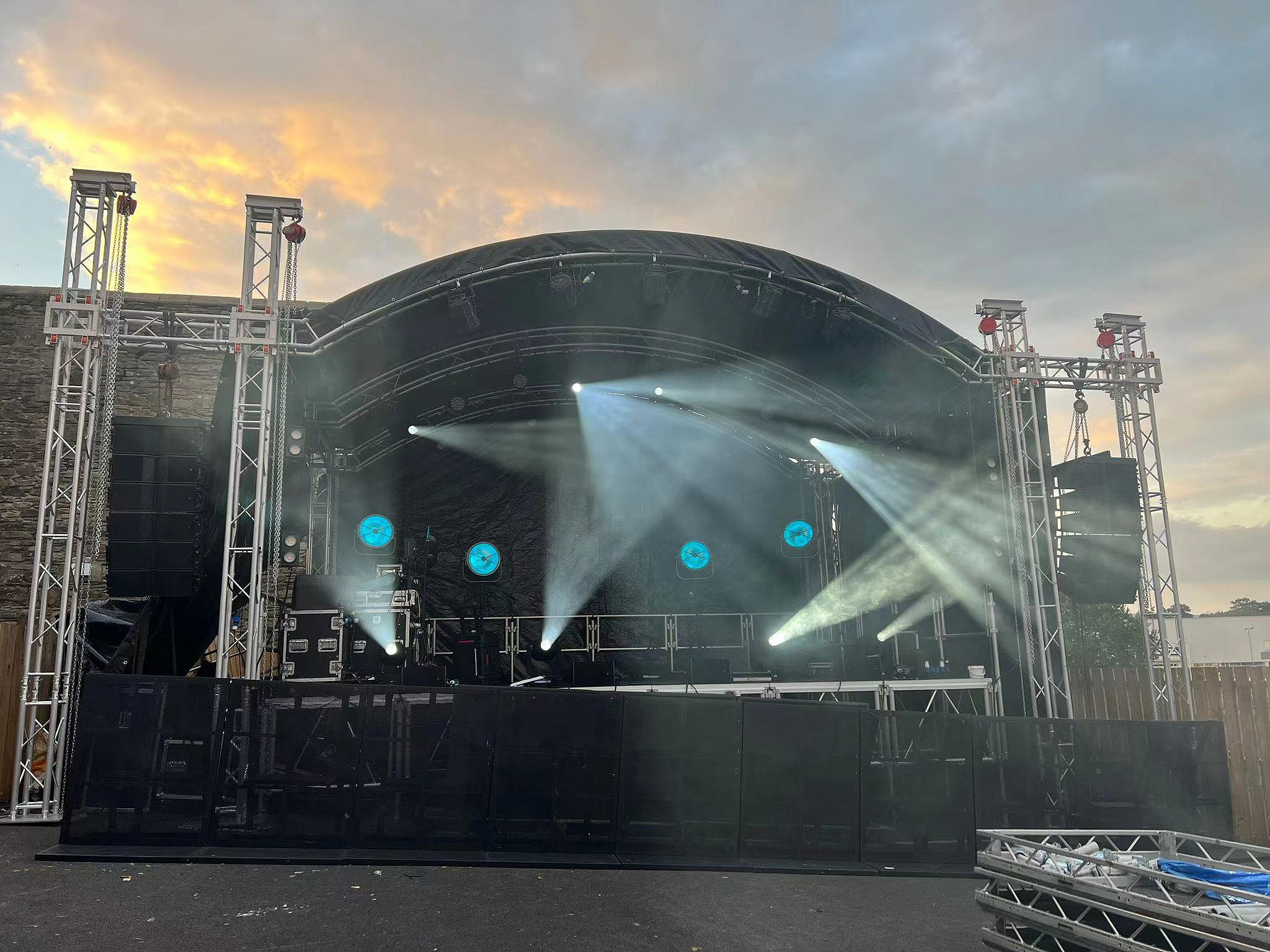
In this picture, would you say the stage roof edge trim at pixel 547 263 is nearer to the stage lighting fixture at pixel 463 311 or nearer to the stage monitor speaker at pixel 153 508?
the stage lighting fixture at pixel 463 311

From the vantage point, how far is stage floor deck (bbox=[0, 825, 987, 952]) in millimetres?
4508

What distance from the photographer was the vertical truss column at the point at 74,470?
7.73m

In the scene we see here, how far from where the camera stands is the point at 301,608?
9.01 m

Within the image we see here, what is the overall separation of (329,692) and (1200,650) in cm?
5492

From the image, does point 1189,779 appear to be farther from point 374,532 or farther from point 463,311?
point 374,532

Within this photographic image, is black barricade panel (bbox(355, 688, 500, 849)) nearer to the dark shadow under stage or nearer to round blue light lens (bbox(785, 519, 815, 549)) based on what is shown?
the dark shadow under stage


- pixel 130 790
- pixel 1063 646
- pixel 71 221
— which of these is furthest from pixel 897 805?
pixel 71 221

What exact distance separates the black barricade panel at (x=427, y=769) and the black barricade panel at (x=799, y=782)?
1862 mm

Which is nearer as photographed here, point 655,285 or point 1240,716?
point 1240,716

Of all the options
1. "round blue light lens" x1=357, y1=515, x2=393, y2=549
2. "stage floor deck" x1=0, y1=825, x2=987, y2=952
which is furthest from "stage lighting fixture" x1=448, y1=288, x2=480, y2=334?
"stage floor deck" x1=0, y1=825, x2=987, y2=952

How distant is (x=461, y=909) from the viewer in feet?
16.4

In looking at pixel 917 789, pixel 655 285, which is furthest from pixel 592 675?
pixel 917 789

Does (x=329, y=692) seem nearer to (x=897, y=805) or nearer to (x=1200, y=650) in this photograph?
(x=897, y=805)

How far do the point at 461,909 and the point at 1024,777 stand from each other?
4.27 meters
